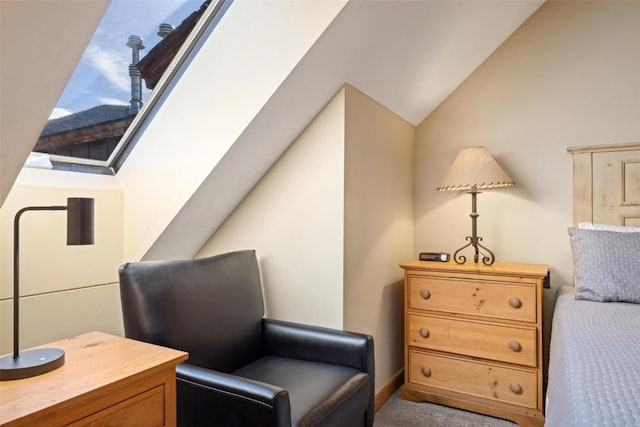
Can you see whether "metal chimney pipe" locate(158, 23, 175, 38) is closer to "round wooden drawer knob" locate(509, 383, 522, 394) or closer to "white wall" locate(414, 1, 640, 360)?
"white wall" locate(414, 1, 640, 360)

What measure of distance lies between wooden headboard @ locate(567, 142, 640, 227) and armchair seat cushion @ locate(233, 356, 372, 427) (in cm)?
180

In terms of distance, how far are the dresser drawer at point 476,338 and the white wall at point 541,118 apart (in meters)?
0.52

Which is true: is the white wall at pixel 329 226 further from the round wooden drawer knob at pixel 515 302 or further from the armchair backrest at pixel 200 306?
the round wooden drawer knob at pixel 515 302

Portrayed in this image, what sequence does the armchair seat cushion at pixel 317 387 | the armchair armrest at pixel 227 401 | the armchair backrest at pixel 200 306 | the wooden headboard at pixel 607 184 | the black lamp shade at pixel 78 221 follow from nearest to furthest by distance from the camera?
the black lamp shade at pixel 78 221 < the armchair armrest at pixel 227 401 < the armchair seat cushion at pixel 317 387 < the armchair backrest at pixel 200 306 < the wooden headboard at pixel 607 184

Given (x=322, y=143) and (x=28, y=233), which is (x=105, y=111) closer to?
(x=28, y=233)

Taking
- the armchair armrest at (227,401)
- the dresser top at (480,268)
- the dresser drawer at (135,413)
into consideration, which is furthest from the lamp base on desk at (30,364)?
the dresser top at (480,268)

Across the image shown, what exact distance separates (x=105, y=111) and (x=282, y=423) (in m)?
1.69

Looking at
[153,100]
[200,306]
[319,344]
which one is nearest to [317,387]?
[319,344]

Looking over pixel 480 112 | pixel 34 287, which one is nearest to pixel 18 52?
pixel 34 287

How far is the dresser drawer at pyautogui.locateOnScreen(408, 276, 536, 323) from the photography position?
2160 mm

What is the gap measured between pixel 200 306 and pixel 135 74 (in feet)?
3.83

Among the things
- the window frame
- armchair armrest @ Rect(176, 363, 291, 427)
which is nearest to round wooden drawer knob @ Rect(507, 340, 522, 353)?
armchair armrest @ Rect(176, 363, 291, 427)

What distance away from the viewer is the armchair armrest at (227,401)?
4.06 ft

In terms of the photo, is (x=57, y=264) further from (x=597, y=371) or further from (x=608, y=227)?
(x=608, y=227)
